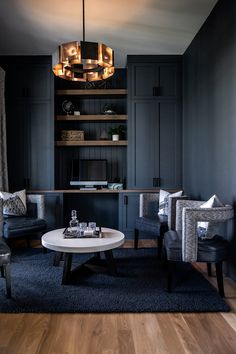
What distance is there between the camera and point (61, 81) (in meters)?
5.11

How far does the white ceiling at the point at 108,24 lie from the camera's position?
3324mm

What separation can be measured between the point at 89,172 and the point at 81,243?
89.2 inches

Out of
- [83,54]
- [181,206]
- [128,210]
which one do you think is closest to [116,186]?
[128,210]

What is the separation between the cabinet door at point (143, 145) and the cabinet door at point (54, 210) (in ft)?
3.69

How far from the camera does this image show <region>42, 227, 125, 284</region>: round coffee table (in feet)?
8.90

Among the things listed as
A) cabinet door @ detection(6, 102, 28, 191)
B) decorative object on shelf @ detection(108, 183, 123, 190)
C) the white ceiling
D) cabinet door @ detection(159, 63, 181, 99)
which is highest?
the white ceiling

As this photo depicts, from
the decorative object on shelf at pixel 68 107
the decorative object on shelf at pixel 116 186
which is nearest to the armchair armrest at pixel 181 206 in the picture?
the decorative object on shelf at pixel 116 186

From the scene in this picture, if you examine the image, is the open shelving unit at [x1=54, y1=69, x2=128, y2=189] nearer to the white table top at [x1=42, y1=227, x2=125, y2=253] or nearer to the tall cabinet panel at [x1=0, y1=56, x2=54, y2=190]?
the tall cabinet panel at [x1=0, y1=56, x2=54, y2=190]

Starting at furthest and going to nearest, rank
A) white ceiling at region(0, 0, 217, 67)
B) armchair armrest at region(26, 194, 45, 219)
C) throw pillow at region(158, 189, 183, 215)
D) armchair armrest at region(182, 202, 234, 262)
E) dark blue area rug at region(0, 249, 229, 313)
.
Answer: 1. armchair armrest at region(26, 194, 45, 219)
2. throw pillow at region(158, 189, 183, 215)
3. white ceiling at region(0, 0, 217, 67)
4. armchair armrest at region(182, 202, 234, 262)
5. dark blue area rug at region(0, 249, 229, 313)

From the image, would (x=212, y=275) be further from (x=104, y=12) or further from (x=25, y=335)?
(x=104, y=12)

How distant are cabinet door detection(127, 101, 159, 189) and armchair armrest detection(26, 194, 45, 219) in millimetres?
1376

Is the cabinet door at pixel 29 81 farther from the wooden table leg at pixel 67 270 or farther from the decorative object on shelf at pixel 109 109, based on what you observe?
the wooden table leg at pixel 67 270

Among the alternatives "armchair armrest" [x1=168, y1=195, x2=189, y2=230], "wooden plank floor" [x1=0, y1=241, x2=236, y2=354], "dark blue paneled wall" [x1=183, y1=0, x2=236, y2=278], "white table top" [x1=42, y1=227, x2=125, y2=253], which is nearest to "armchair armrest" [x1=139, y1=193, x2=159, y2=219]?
"dark blue paneled wall" [x1=183, y1=0, x2=236, y2=278]

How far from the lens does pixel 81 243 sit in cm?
281
